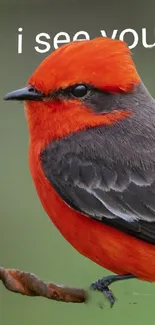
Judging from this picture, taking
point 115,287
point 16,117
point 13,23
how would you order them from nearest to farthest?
point 115,287
point 16,117
point 13,23

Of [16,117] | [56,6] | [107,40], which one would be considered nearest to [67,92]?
[107,40]

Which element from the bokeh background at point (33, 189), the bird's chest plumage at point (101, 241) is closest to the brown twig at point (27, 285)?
the bird's chest plumage at point (101, 241)

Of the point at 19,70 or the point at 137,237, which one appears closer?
the point at 137,237

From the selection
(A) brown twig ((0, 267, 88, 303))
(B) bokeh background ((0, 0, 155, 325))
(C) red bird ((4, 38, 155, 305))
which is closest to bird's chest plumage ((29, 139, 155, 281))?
(C) red bird ((4, 38, 155, 305))

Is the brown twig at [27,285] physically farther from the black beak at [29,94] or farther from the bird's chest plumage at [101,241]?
the black beak at [29,94]

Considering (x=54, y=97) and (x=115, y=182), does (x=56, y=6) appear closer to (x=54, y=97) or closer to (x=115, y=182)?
(x=54, y=97)

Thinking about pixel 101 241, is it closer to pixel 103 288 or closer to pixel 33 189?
pixel 103 288
